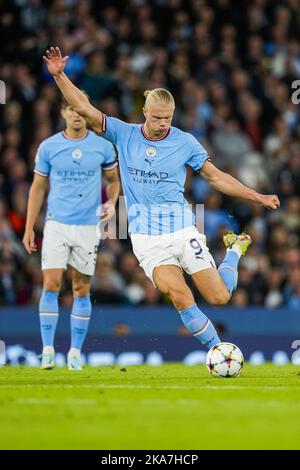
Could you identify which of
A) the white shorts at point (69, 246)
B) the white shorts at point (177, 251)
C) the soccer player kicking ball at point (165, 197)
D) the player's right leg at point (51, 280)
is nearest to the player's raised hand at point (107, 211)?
the white shorts at point (69, 246)

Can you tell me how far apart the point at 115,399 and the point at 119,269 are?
8588mm

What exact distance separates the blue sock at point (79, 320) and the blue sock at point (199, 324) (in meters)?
2.27

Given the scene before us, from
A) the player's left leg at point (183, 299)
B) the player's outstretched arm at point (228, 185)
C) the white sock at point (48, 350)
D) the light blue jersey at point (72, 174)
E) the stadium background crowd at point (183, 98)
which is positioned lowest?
the white sock at point (48, 350)

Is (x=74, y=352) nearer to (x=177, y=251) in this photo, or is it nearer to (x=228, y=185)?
(x=177, y=251)

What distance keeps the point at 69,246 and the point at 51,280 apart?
464 millimetres

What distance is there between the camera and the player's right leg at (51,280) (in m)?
12.2

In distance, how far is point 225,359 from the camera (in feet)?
34.0

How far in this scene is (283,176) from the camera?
19.4 meters

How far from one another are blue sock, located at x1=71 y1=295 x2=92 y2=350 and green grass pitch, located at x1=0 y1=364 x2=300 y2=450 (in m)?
1.23

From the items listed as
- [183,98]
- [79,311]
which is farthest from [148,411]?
[183,98]

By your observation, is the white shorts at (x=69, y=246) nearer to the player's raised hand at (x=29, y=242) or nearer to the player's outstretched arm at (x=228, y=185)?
the player's raised hand at (x=29, y=242)

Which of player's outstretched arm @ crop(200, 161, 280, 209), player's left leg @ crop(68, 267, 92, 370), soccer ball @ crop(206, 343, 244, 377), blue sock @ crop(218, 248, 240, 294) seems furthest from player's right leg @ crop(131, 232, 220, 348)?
player's left leg @ crop(68, 267, 92, 370)

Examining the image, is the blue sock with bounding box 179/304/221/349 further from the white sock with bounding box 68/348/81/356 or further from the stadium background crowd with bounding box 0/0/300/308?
the stadium background crowd with bounding box 0/0/300/308
